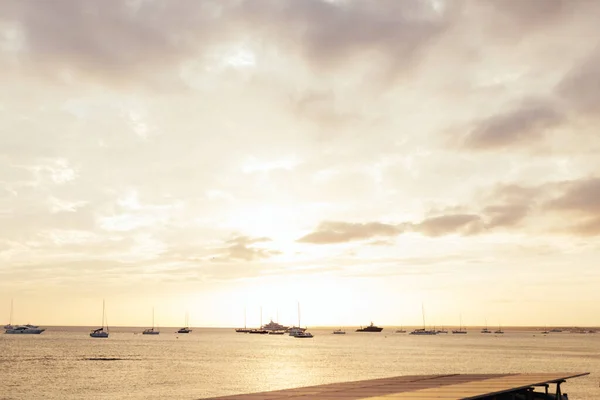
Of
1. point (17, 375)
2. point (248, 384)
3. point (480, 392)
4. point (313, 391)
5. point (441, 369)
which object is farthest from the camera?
point (441, 369)

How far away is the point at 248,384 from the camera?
9612 centimetres

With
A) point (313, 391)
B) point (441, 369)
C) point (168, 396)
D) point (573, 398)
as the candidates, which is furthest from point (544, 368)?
point (313, 391)

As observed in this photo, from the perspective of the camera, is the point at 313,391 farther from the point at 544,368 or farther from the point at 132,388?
the point at 544,368

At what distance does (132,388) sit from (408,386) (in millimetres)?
60753

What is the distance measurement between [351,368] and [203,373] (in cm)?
3356

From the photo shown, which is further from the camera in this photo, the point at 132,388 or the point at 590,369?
the point at 590,369

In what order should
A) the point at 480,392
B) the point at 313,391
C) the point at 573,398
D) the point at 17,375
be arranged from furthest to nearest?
1. the point at 17,375
2. the point at 573,398
3. the point at 313,391
4. the point at 480,392

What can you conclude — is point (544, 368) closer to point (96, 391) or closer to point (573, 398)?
point (573, 398)

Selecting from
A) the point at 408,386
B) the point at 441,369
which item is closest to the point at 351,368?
the point at 441,369

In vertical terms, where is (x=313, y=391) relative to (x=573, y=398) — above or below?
above

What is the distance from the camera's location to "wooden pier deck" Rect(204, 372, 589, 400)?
109 ft

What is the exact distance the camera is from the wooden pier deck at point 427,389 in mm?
33156

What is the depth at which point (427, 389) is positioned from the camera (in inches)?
1448

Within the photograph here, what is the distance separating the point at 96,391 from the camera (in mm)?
85625
